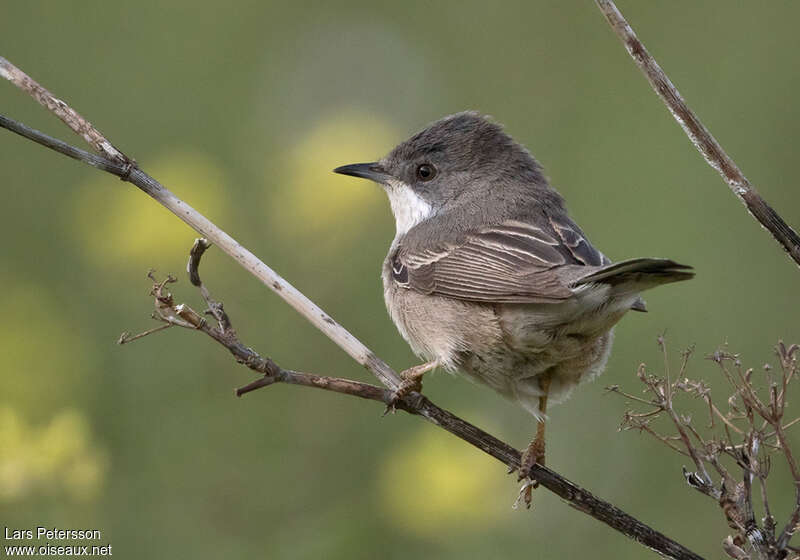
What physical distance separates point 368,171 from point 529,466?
7.35 ft

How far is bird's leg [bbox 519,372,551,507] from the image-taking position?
143 inches

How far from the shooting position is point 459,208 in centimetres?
512

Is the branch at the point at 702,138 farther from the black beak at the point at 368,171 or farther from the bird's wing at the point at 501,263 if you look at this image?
the black beak at the point at 368,171

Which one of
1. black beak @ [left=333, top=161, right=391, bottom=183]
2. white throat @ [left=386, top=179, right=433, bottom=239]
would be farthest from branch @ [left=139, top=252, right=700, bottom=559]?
black beak @ [left=333, top=161, right=391, bottom=183]

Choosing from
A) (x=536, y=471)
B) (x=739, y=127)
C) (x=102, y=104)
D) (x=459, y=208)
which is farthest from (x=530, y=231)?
(x=102, y=104)

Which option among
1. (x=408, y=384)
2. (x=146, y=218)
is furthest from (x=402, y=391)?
(x=146, y=218)

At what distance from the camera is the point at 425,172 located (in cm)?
546

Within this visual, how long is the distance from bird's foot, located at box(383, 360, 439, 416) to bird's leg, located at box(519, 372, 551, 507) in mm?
Result: 447

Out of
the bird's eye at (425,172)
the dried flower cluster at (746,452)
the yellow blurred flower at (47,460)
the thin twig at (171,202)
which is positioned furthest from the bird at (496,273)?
the yellow blurred flower at (47,460)

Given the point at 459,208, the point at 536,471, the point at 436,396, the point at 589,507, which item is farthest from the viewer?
the point at 436,396

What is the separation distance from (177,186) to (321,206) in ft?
2.45

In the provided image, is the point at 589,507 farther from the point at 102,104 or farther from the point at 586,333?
the point at 102,104

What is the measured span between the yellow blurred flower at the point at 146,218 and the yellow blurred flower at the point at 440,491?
1.65m

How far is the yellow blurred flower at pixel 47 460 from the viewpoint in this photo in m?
3.70
